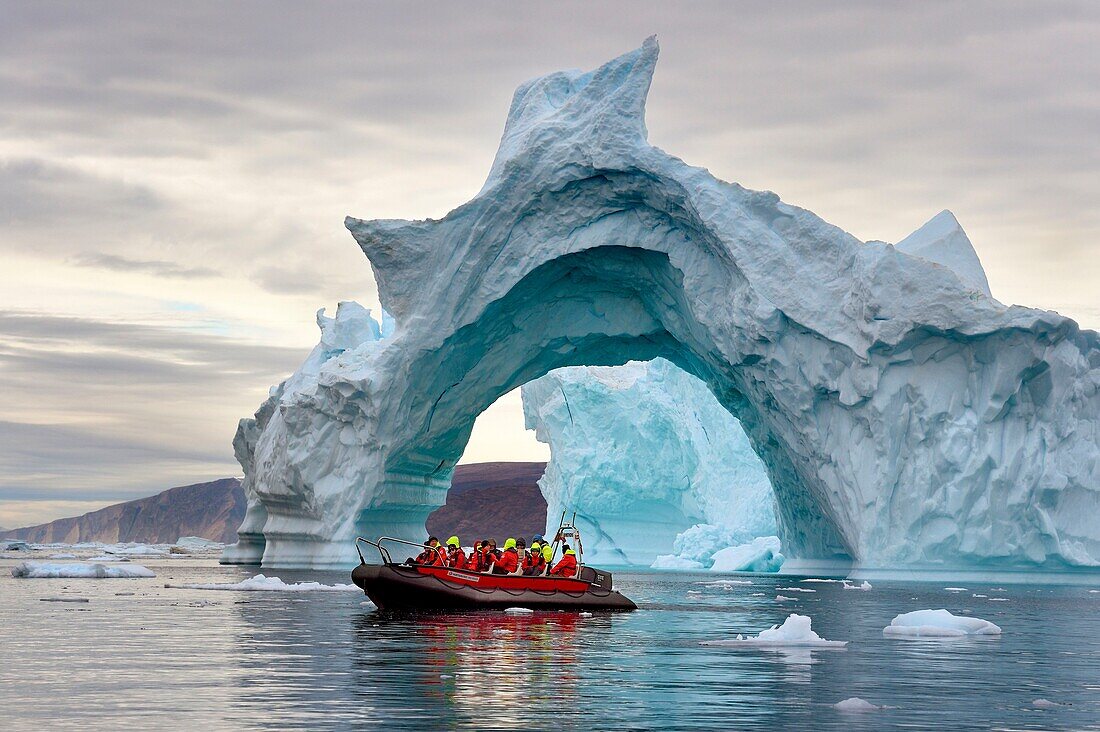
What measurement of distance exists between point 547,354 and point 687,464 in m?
16.1

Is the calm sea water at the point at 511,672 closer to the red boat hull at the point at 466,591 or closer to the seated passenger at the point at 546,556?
the red boat hull at the point at 466,591

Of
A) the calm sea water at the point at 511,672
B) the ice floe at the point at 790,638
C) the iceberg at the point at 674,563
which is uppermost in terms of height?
the iceberg at the point at 674,563

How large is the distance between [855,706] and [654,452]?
42.8 meters

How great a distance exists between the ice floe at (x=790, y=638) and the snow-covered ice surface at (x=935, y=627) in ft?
7.51

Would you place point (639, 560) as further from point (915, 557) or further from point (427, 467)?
→ point (915, 557)

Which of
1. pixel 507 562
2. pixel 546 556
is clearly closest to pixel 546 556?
pixel 546 556

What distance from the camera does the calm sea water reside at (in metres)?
9.82

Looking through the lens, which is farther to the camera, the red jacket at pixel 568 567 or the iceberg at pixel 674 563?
the iceberg at pixel 674 563

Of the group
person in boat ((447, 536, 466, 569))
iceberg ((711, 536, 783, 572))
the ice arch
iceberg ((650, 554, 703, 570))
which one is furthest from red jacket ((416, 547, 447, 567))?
iceberg ((650, 554, 703, 570))

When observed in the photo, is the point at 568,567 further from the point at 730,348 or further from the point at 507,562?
the point at 730,348

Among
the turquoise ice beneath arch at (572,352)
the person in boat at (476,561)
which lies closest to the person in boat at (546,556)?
the person in boat at (476,561)

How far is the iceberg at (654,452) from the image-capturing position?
5222 cm

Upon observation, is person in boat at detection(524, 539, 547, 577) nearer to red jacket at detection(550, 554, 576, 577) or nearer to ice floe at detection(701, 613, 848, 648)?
red jacket at detection(550, 554, 576, 577)

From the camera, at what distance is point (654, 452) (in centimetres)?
5325
